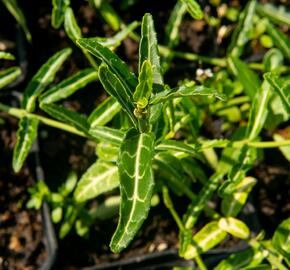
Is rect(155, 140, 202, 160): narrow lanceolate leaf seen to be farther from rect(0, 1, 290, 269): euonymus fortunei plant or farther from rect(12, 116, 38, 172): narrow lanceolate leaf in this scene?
rect(12, 116, 38, 172): narrow lanceolate leaf

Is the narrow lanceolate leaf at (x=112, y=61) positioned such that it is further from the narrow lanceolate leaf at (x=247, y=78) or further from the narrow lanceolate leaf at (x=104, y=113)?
the narrow lanceolate leaf at (x=247, y=78)

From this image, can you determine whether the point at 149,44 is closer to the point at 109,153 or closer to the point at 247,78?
the point at 109,153

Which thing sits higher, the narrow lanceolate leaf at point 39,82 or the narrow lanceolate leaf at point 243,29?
the narrow lanceolate leaf at point 39,82

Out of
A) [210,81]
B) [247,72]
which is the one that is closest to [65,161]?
[210,81]

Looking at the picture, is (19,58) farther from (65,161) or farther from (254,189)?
(254,189)

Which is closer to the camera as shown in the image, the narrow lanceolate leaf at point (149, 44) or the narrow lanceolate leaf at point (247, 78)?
the narrow lanceolate leaf at point (149, 44)

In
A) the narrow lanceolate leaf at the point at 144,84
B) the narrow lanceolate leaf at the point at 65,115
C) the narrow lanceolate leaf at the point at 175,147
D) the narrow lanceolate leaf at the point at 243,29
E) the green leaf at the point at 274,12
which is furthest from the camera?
the green leaf at the point at 274,12

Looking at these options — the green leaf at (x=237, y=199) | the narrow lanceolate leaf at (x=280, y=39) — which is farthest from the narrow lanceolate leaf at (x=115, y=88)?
the narrow lanceolate leaf at (x=280, y=39)
